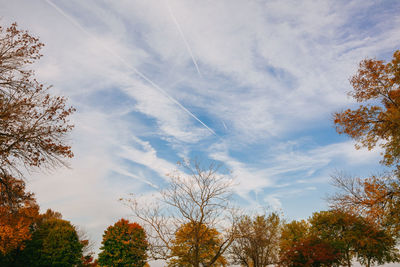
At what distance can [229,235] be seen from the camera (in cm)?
1769

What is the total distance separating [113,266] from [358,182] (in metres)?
24.8

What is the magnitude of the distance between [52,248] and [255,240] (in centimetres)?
2188

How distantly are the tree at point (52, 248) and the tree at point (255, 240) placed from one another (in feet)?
57.7

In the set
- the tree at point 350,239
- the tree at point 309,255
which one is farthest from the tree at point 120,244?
the tree at point 350,239

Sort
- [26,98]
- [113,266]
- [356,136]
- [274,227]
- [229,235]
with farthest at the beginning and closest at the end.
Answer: [113,266] < [274,227] < [229,235] < [356,136] < [26,98]

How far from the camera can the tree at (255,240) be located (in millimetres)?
17641

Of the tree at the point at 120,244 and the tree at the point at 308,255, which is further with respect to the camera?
the tree at the point at 120,244

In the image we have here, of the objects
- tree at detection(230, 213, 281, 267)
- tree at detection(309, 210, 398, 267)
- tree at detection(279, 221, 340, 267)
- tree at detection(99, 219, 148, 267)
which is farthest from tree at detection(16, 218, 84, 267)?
tree at detection(309, 210, 398, 267)

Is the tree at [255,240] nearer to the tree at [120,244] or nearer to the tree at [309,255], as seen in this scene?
the tree at [309,255]

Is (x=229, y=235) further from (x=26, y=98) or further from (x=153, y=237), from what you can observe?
(x=26, y=98)

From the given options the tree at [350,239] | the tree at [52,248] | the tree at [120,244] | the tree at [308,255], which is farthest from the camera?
the tree at [120,244]

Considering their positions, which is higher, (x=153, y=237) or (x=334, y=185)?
(x=334, y=185)

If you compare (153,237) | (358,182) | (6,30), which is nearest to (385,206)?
(358,182)

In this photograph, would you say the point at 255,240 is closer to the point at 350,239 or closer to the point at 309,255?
the point at 309,255
